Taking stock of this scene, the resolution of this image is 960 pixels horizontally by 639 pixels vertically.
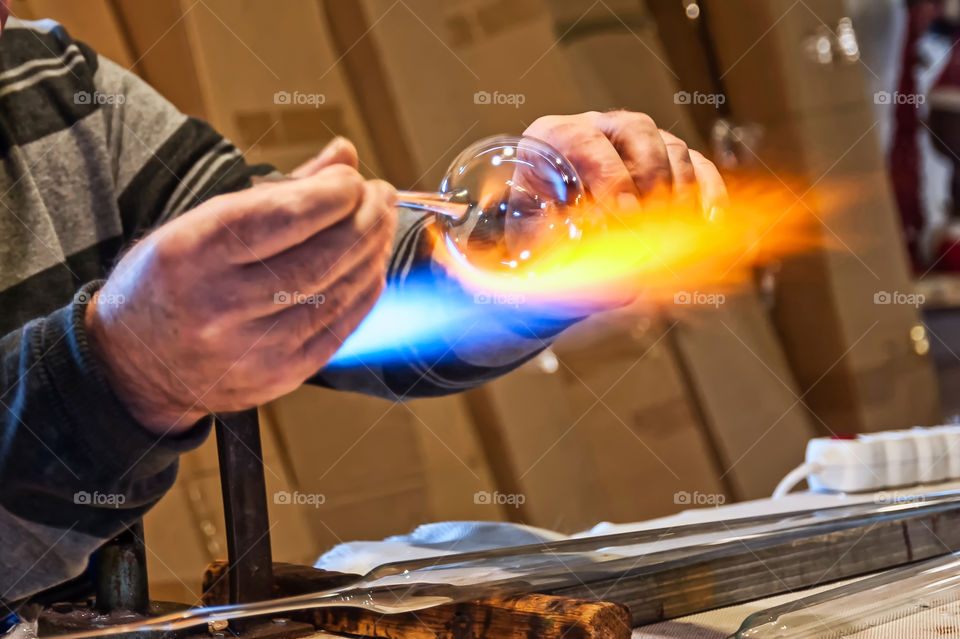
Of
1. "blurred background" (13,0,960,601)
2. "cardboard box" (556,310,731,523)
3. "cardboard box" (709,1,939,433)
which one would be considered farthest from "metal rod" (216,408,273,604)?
"cardboard box" (709,1,939,433)

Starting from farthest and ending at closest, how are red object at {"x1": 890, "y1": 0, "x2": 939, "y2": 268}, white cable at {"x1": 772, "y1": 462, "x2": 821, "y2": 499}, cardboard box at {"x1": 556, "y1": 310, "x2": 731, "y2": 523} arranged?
red object at {"x1": 890, "y1": 0, "x2": 939, "y2": 268} < cardboard box at {"x1": 556, "y1": 310, "x2": 731, "y2": 523} < white cable at {"x1": 772, "y1": 462, "x2": 821, "y2": 499}

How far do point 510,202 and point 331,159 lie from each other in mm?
76

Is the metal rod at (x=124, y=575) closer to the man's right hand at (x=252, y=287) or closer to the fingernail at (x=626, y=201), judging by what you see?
the man's right hand at (x=252, y=287)

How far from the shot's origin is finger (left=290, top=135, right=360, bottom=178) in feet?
0.82

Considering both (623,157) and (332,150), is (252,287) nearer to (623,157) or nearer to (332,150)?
(332,150)

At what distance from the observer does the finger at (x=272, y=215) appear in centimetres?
23

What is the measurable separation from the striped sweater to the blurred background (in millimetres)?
28

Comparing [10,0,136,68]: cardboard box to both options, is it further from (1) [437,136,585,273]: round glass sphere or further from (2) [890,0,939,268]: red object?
(2) [890,0,939,268]: red object

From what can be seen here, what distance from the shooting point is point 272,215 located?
Answer: 230mm

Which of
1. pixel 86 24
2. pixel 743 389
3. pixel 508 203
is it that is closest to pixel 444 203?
pixel 508 203

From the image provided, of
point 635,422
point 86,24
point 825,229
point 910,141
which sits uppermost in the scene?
point 910,141

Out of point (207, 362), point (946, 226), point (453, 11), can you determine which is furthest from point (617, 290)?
point (946, 226)

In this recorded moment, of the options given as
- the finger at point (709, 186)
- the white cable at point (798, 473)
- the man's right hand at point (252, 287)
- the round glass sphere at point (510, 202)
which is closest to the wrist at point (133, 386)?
the man's right hand at point (252, 287)

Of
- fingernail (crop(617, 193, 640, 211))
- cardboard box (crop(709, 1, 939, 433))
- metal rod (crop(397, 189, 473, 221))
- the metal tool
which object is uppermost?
cardboard box (crop(709, 1, 939, 433))
